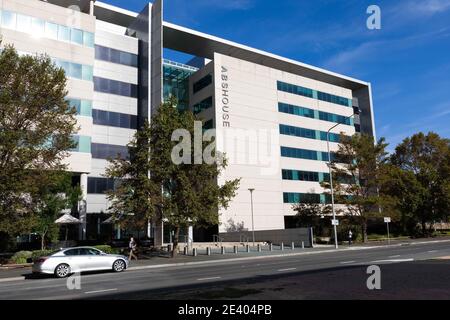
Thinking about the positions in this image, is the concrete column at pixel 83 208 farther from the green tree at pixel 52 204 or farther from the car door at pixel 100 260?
the car door at pixel 100 260

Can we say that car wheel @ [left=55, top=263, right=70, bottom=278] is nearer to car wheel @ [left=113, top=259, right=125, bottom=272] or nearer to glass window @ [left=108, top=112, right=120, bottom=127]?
car wheel @ [left=113, top=259, right=125, bottom=272]

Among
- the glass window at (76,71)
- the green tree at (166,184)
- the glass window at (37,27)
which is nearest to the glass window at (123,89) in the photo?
the glass window at (76,71)

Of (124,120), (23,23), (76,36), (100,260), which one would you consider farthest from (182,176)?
(23,23)

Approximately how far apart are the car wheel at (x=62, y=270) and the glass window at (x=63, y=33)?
31268 mm

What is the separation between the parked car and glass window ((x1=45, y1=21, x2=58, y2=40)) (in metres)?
30.1

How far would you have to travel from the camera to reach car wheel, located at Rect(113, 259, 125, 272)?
21.9 m

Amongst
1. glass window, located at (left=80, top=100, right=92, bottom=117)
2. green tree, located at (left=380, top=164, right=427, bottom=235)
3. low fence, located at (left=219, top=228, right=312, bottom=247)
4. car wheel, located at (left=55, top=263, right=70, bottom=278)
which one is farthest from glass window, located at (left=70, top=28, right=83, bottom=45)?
green tree, located at (left=380, top=164, right=427, bottom=235)

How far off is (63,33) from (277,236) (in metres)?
31.2

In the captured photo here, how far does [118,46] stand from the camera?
52.9 meters

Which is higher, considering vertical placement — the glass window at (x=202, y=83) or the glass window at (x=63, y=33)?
the glass window at (x=63, y=33)

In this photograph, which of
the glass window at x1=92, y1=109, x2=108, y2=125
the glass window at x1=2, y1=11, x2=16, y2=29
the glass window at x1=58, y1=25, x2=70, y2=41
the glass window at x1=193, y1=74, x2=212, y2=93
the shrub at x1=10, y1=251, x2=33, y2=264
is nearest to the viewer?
the shrub at x1=10, y1=251, x2=33, y2=264

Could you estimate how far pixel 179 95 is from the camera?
197 feet

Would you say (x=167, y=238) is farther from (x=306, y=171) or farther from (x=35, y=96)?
(x=35, y=96)

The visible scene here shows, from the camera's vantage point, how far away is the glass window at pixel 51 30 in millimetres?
43781
